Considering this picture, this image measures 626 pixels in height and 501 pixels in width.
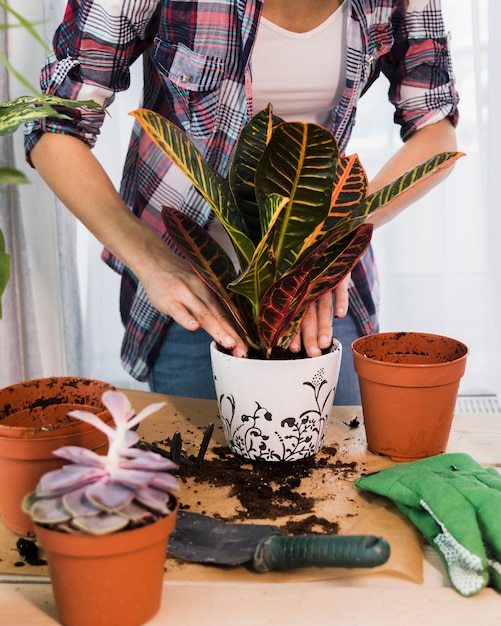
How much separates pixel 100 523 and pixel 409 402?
1.40ft

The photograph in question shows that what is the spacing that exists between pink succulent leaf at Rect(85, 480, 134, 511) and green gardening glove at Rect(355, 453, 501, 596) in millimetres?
292

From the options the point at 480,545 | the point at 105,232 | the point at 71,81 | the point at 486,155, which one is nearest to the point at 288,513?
the point at 480,545

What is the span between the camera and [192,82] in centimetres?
106

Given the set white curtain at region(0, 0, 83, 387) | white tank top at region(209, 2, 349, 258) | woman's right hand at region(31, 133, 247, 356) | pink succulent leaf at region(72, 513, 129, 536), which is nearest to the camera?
pink succulent leaf at region(72, 513, 129, 536)

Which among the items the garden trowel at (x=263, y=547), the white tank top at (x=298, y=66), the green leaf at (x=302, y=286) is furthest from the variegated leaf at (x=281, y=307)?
the white tank top at (x=298, y=66)

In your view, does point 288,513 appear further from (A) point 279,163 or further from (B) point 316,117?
(B) point 316,117

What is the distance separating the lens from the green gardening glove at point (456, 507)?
0.60 metres

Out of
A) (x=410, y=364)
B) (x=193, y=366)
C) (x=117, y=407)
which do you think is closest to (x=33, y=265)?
(x=193, y=366)

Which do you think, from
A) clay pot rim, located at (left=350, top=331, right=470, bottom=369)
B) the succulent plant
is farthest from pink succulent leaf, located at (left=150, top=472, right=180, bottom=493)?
clay pot rim, located at (left=350, top=331, right=470, bottom=369)

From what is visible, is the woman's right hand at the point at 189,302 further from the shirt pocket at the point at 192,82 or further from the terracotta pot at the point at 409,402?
the shirt pocket at the point at 192,82

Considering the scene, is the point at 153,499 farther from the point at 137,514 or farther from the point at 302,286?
the point at 302,286

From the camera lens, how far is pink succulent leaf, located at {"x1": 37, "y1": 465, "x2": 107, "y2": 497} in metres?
0.50

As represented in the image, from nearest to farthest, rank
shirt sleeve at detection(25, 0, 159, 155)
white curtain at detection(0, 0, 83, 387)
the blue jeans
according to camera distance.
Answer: shirt sleeve at detection(25, 0, 159, 155)
the blue jeans
white curtain at detection(0, 0, 83, 387)

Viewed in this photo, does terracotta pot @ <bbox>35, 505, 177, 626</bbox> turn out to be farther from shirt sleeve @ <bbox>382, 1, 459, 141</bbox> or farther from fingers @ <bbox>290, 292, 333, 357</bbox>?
shirt sleeve @ <bbox>382, 1, 459, 141</bbox>
